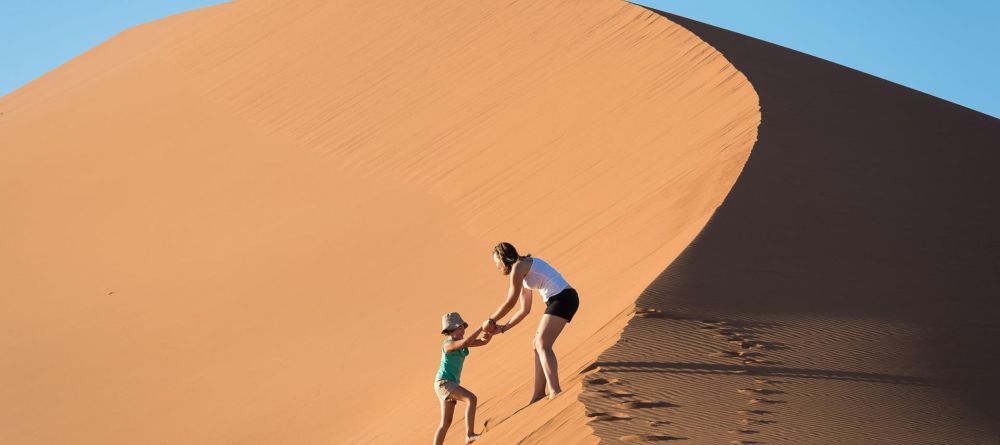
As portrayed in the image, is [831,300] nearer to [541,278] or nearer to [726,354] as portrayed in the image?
[726,354]

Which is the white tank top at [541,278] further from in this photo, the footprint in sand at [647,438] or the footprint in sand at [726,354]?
the footprint in sand at [647,438]

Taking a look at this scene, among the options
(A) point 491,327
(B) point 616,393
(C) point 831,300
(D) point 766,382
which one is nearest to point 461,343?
(A) point 491,327

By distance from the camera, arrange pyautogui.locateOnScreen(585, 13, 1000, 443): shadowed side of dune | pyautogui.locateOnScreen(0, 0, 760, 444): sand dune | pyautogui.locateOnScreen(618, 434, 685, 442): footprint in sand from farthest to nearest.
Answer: pyautogui.locateOnScreen(0, 0, 760, 444): sand dune
pyautogui.locateOnScreen(585, 13, 1000, 443): shadowed side of dune
pyautogui.locateOnScreen(618, 434, 685, 442): footprint in sand

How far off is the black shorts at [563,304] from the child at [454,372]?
1.27ft

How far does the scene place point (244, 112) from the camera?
70.4 feet

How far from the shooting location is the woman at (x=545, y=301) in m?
7.20

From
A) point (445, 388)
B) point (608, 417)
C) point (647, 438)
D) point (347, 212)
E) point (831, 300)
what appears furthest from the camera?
point (347, 212)

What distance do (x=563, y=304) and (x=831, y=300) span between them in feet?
8.42

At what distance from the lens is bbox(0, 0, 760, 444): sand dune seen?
36.2 feet

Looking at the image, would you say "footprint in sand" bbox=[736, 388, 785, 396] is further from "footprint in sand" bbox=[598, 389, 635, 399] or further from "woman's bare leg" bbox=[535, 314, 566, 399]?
"woman's bare leg" bbox=[535, 314, 566, 399]

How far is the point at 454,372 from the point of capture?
7.61 m

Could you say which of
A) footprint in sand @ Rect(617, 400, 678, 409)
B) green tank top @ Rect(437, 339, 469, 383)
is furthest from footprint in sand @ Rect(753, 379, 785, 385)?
green tank top @ Rect(437, 339, 469, 383)

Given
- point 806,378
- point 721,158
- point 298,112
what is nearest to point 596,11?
point 298,112

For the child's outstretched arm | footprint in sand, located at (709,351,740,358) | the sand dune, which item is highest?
the sand dune
